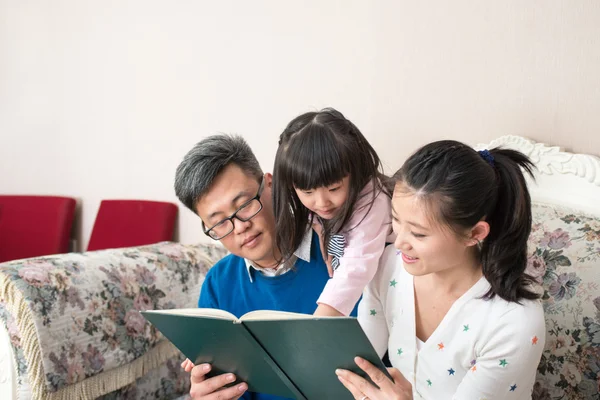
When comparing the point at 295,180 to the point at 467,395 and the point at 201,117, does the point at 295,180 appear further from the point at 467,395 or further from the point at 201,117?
the point at 201,117

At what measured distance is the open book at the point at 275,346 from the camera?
1.07m

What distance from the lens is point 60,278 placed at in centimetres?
186

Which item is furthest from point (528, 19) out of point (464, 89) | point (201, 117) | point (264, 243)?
point (201, 117)

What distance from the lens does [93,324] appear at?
188 centimetres

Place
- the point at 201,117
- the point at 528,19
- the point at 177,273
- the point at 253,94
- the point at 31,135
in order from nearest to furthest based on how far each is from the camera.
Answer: the point at 528,19, the point at 177,273, the point at 253,94, the point at 201,117, the point at 31,135

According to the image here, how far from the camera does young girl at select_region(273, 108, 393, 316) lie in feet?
4.45

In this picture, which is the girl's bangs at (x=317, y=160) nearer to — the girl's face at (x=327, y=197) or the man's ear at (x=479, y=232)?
the girl's face at (x=327, y=197)

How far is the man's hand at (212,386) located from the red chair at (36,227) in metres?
2.04

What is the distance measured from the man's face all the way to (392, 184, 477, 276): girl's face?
0.44 meters

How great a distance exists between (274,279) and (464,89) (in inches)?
30.8

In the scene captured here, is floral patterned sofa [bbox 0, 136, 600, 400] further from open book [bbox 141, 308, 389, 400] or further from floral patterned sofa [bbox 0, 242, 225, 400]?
open book [bbox 141, 308, 389, 400]

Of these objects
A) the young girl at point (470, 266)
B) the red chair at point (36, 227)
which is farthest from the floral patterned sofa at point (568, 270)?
the red chair at point (36, 227)

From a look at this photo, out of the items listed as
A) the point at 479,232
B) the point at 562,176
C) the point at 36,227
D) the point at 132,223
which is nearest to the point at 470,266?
the point at 479,232

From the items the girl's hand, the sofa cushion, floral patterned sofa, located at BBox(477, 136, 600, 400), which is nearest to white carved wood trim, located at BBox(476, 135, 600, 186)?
floral patterned sofa, located at BBox(477, 136, 600, 400)
